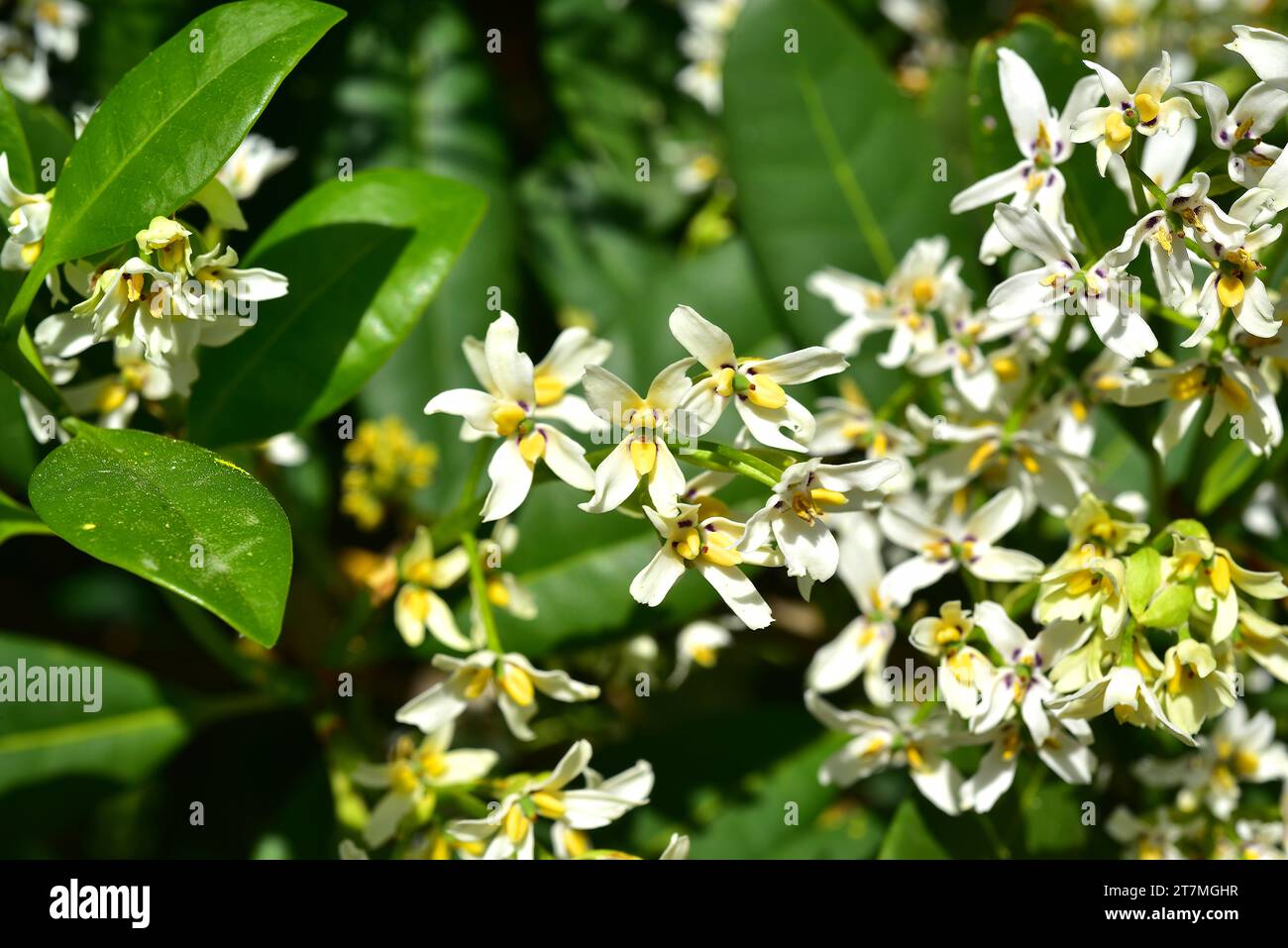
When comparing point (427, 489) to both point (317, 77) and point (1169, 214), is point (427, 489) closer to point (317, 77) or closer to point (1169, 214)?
point (317, 77)

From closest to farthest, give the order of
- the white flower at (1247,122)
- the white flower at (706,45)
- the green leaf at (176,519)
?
the green leaf at (176,519) < the white flower at (1247,122) < the white flower at (706,45)

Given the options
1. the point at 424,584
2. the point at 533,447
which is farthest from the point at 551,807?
the point at 533,447

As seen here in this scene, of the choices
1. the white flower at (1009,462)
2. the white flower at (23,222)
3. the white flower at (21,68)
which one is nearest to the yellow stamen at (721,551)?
the white flower at (1009,462)

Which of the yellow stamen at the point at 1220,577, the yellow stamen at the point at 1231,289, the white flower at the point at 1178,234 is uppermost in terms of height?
the white flower at the point at 1178,234

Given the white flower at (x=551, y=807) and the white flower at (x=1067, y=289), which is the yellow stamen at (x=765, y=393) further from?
the white flower at (x=551, y=807)

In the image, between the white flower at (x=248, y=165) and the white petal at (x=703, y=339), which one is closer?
the white petal at (x=703, y=339)
